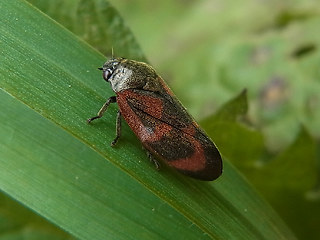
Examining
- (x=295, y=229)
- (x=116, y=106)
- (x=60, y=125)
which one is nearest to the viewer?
(x=60, y=125)

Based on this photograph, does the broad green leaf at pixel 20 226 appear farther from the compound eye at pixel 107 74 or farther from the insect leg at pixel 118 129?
the compound eye at pixel 107 74

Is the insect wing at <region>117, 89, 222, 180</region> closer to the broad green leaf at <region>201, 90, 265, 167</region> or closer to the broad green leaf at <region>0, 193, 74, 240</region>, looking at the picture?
the broad green leaf at <region>201, 90, 265, 167</region>

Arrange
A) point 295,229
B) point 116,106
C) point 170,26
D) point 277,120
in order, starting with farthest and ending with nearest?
1. point 170,26
2. point 277,120
3. point 295,229
4. point 116,106

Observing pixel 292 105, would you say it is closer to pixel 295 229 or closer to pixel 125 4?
pixel 295 229

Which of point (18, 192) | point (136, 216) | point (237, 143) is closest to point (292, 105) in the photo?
point (237, 143)

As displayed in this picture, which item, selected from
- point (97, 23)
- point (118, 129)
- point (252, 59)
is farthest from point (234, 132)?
point (252, 59)

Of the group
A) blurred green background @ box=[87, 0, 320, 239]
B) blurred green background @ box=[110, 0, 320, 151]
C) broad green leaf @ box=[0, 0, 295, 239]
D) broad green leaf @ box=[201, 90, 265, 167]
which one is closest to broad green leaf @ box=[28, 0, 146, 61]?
blurred green background @ box=[87, 0, 320, 239]
